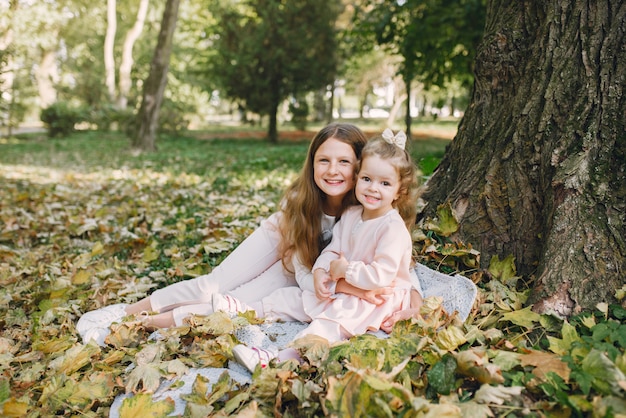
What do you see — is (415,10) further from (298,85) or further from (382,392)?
(382,392)

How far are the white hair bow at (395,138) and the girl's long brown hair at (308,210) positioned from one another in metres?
0.24

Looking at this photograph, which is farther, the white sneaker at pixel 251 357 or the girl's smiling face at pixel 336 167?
the girl's smiling face at pixel 336 167

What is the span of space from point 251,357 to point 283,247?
3.12ft

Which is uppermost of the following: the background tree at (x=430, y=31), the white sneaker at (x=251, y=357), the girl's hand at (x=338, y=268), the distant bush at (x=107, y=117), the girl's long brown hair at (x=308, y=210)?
the background tree at (x=430, y=31)

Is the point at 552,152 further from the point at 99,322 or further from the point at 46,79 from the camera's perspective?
the point at 46,79

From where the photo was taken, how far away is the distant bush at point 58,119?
770 inches

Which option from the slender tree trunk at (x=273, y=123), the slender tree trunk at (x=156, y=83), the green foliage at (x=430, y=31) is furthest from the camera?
the slender tree trunk at (x=273, y=123)

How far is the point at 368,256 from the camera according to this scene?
2570 millimetres

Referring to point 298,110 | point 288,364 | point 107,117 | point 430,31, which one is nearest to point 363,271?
point 288,364

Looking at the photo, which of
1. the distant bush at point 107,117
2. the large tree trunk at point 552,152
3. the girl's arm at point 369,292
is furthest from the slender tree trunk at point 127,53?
the girl's arm at point 369,292

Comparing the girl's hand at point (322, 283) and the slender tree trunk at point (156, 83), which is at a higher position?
the slender tree trunk at point (156, 83)

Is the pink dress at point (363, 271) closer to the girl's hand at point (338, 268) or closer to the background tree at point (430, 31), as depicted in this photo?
the girl's hand at point (338, 268)

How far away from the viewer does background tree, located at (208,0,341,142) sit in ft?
49.9

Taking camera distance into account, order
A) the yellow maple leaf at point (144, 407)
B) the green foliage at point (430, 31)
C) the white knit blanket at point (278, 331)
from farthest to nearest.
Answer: the green foliage at point (430, 31)
the white knit blanket at point (278, 331)
the yellow maple leaf at point (144, 407)
